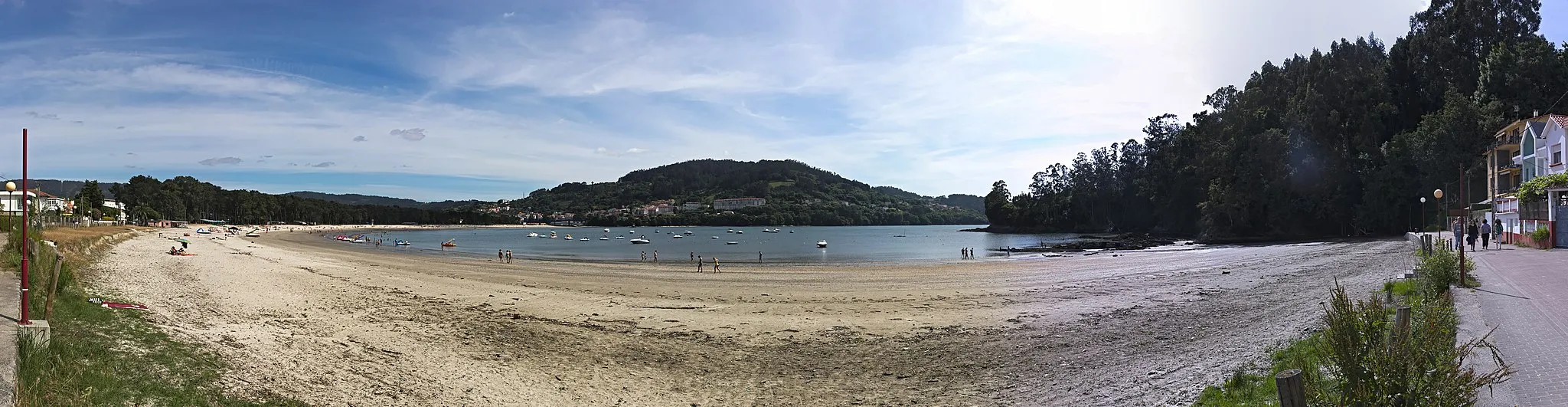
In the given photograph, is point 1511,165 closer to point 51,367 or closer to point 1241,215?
point 1241,215

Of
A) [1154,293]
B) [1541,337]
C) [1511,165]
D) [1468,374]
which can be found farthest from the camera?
[1511,165]

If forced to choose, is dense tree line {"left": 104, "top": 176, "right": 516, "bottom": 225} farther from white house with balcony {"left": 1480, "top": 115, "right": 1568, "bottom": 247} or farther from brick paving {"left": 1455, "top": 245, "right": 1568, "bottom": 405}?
white house with balcony {"left": 1480, "top": 115, "right": 1568, "bottom": 247}

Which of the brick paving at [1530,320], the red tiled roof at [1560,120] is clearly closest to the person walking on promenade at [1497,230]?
the red tiled roof at [1560,120]

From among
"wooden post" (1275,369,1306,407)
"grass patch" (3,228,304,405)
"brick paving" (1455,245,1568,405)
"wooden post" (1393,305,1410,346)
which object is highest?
"wooden post" (1393,305,1410,346)

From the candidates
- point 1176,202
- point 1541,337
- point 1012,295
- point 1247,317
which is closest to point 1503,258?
point 1247,317

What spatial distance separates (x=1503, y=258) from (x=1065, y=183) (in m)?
102

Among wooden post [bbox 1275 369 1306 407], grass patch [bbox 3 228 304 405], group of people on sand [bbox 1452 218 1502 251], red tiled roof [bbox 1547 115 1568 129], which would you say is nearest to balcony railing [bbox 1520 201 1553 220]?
group of people on sand [bbox 1452 218 1502 251]

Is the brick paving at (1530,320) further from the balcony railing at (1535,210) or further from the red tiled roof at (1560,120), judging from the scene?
the red tiled roof at (1560,120)

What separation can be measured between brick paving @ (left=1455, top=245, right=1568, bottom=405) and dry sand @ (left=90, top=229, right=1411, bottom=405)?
242cm

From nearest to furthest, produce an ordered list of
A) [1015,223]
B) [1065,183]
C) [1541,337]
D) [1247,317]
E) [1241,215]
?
1. [1541,337]
2. [1247,317]
3. [1241,215]
4. [1065,183]
5. [1015,223]

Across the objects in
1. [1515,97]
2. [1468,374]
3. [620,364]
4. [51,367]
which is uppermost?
[1515,97]

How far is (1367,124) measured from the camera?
56.8 metres

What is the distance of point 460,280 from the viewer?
25797 millimetres

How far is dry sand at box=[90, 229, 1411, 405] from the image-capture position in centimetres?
947
